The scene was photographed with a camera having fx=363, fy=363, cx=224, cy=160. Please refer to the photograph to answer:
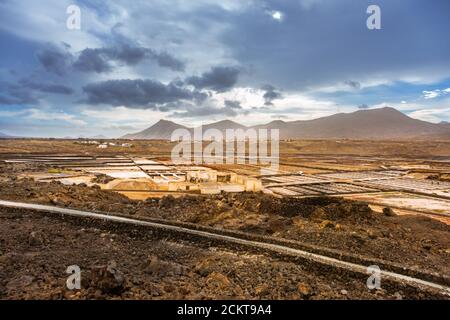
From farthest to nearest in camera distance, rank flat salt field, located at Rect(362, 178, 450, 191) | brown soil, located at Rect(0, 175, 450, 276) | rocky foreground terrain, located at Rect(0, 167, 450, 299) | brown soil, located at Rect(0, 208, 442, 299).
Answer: flat salt field, located at Rect(362, 178, 450, 191) < brown soil, located at Rect(0, 175, 450, 276) < rocky foreground terrain, located at Rect(0, 167, 450, 299) < brown soil, located at Rect(0, 208, 442, 299)

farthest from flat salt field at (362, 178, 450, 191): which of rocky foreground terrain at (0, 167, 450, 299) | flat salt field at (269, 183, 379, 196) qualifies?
rocky foreground terrain at (0, 167, 450, 299)

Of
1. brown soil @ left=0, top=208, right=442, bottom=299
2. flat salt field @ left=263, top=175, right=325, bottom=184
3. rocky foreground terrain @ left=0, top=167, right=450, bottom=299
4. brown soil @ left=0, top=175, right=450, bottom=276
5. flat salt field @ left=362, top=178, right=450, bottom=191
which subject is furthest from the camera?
flat salt field @ left=263, top=175, right=325, bottom=184

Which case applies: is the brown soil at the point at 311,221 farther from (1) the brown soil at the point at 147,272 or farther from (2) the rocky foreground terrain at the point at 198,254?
(1) the brown soil at the point at 147,272

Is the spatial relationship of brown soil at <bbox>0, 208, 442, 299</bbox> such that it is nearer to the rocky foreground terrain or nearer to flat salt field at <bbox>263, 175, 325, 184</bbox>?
the rocky foreground terrain

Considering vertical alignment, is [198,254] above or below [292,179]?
above

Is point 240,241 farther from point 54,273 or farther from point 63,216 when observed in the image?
point 63,216

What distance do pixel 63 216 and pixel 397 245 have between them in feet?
44.1

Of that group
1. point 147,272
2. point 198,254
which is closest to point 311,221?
point 198,254

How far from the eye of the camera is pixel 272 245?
40.2 feet

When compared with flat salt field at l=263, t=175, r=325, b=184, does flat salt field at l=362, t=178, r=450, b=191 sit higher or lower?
lower

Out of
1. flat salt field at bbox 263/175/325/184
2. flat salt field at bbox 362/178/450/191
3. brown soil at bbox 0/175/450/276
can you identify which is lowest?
flat salt field at bbox 362/178/450/191

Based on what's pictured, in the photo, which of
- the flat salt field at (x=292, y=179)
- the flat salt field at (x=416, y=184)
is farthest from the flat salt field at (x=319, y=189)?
the flat salt field at (x=416, y=184)

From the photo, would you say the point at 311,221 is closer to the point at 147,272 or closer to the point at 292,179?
the point at 147,272

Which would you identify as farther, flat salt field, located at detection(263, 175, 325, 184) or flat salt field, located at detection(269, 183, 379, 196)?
flat salt field, located at detection(263, 175, 325, 184)
